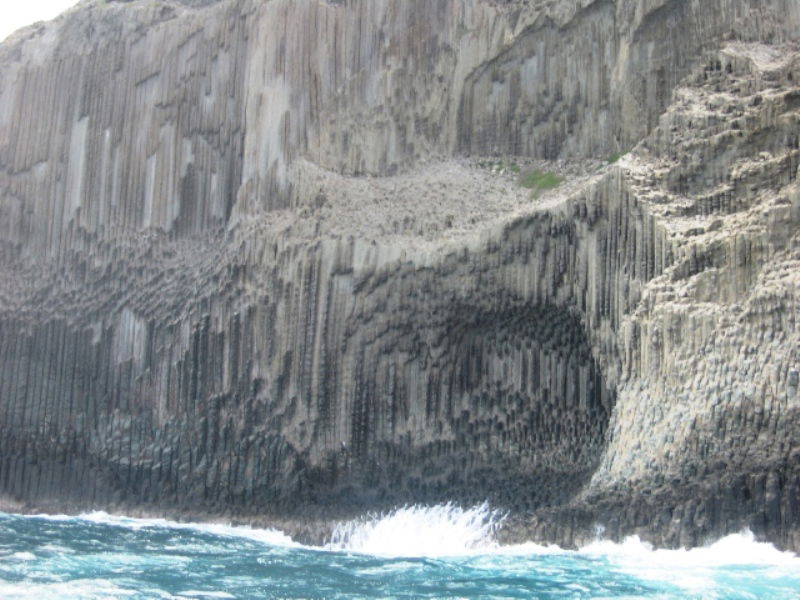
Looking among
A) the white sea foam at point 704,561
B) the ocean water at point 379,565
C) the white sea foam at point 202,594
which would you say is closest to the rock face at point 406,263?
the white sea foam at point 704,561

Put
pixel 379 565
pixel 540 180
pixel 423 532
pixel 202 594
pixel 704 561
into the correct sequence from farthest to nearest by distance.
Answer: pixel 540 180 → pixel 423 532 → pixel 379 565 → pixel 704 561 → pixel 202 594

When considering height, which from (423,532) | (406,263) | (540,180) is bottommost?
(423,532)

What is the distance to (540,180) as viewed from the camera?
955 inches

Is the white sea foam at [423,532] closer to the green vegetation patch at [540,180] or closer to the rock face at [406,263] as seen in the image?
the rock face at [406,263]

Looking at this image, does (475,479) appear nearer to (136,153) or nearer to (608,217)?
(608,217)

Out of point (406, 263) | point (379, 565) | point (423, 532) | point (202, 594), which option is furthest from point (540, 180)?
point (202, 594)

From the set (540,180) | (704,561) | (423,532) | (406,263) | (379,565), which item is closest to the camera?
(704,561)

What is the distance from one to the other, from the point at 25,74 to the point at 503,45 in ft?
40.7

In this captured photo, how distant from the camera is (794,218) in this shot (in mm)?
18609

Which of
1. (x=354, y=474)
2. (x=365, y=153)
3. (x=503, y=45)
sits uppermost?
(x=503, y=45)

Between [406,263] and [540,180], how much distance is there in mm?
3151

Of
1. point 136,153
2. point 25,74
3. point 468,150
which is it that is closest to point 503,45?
point 468,150

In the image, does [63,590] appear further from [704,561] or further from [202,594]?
[704,561]

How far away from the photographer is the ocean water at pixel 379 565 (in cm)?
1614
